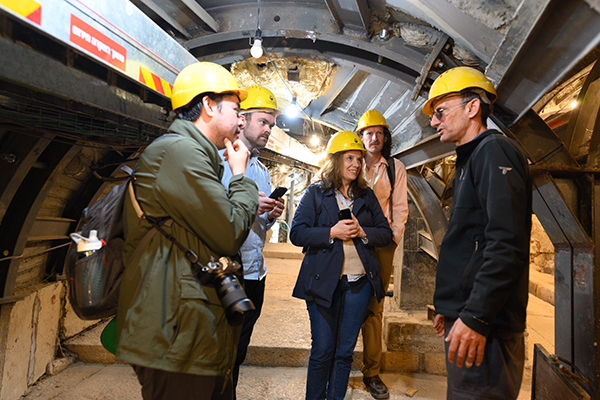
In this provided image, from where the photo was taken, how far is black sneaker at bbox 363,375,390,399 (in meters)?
3.24

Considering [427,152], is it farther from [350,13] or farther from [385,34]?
[350,13]

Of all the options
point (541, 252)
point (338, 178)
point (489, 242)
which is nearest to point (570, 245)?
point (489, 242)

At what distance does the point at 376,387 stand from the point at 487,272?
244cm

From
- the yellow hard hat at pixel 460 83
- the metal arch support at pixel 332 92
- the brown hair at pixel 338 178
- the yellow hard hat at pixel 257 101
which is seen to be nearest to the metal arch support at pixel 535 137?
the yellow hard hat at pixel 460 83

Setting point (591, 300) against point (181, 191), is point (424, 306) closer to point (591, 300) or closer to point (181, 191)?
point (591, 300)

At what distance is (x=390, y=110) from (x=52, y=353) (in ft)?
17.9

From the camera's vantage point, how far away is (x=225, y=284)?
132 cm

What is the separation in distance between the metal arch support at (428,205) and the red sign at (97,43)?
3.79 meters

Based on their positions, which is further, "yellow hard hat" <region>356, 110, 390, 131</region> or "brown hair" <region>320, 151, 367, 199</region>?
"yellow hard hat" <region>356, 110, 390, 131</region>

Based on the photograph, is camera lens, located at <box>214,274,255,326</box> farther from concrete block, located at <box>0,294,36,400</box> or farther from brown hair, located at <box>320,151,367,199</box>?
concrete block, located at <box>0,294,36,400</box>

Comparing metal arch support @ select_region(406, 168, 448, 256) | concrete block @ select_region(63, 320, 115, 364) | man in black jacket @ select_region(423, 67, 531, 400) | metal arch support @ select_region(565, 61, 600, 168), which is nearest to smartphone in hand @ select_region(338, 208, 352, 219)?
man in black jacket @ select_region(423, 67, 531, 400)

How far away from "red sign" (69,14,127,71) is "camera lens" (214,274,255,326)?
4.50 feet

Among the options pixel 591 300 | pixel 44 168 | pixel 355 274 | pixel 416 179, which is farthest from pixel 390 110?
pixel 44 168

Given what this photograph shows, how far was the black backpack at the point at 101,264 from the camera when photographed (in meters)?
1.34
